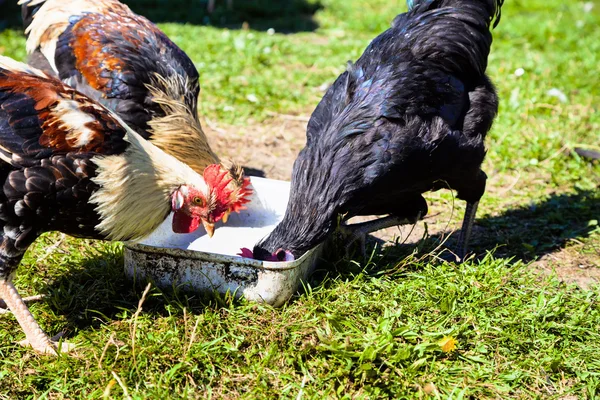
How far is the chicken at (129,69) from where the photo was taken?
4.32 metres

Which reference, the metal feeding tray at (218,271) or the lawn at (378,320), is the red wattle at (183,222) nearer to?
the metal feeding tray at (218,271)

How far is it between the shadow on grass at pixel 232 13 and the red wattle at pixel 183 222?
6387 millimetres

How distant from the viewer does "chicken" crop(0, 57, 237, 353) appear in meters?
2.97

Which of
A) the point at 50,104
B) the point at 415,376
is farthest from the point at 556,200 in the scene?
the point at 50,104

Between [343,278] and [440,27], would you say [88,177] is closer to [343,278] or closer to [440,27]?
[343,278]

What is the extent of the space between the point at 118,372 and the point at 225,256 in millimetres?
803

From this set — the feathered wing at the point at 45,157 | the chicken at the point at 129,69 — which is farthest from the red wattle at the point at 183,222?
the feathered wing at the point at 45,157

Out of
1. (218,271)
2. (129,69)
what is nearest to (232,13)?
(129,69)

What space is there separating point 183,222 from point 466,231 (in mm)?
1956

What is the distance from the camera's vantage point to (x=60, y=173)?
2996 millimetres

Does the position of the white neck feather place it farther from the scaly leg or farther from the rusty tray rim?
the scaly leg

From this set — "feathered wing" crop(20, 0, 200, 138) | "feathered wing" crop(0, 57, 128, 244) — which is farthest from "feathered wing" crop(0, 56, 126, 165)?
"feathered wing" crop(20, 0, 200, 138)

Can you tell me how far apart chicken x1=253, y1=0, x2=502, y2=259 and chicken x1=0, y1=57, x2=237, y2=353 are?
79cm

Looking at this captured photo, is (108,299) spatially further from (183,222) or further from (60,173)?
(60,173)
